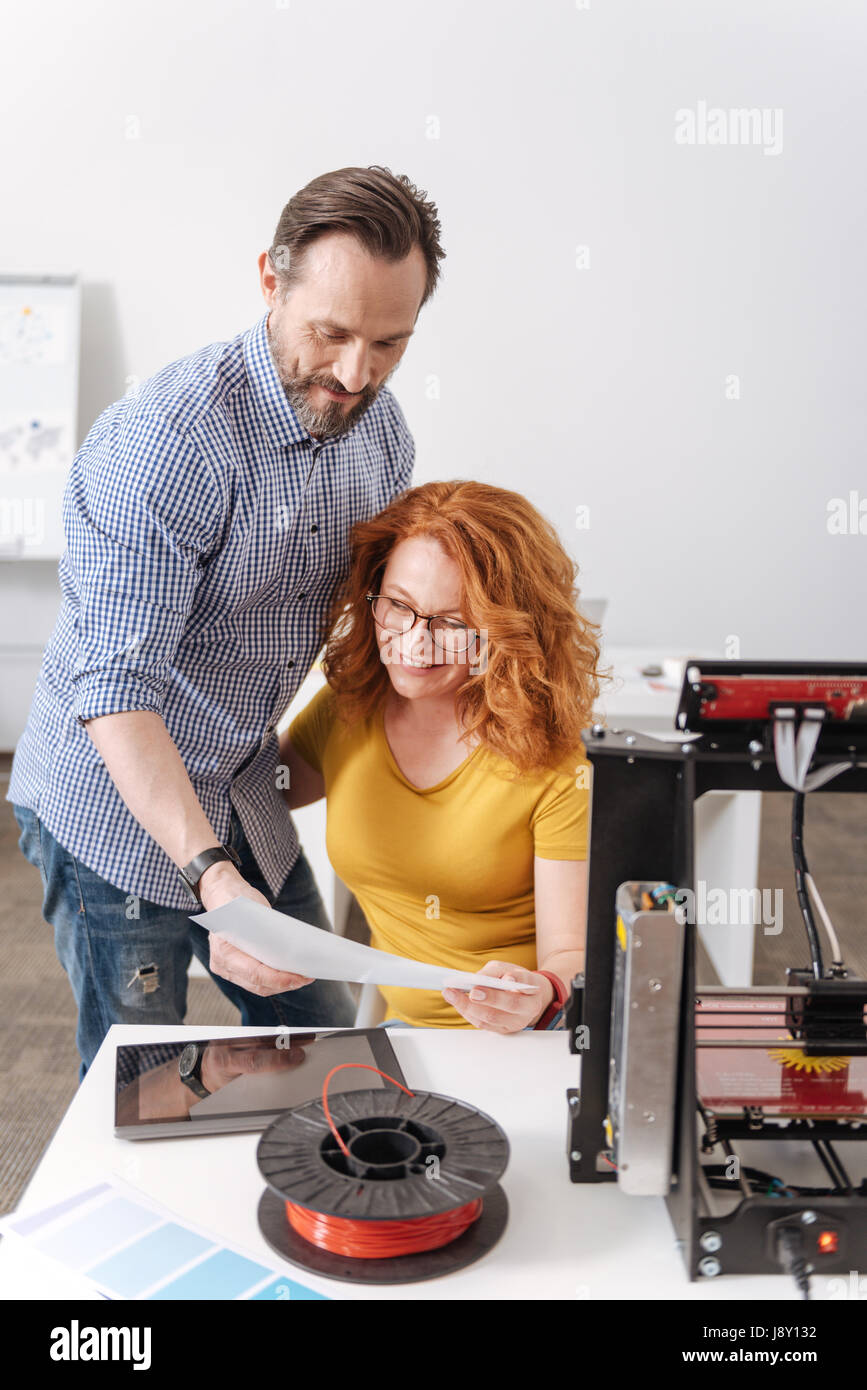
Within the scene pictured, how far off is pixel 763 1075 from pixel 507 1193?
0.81ft

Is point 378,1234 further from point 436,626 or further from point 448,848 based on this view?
point 436,626

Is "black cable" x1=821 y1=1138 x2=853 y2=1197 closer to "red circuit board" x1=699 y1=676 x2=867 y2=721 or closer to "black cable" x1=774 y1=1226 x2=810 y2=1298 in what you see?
"black cable" x1=774 y1=1226 x2=810 y2=1298

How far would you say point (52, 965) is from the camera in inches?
120

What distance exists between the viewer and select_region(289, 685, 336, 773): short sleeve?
1.66 m

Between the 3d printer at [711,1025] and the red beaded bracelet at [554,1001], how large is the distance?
28cm

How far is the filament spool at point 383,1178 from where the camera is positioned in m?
0.85

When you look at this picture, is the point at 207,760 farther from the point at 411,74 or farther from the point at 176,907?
the point at 411,74

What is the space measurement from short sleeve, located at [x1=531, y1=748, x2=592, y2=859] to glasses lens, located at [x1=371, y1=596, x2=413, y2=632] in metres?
0.27

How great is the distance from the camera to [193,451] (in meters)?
1.38

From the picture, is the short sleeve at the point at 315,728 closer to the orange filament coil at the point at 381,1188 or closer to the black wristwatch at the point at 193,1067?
the black wristwatch at the point at 193,1067

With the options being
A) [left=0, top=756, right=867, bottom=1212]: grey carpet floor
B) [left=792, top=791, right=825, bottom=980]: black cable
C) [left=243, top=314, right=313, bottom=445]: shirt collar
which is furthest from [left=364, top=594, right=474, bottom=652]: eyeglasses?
[left=0, top=756, right=867, bottom=1212]: grey carpet floor

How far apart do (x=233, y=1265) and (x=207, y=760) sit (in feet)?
2.44
